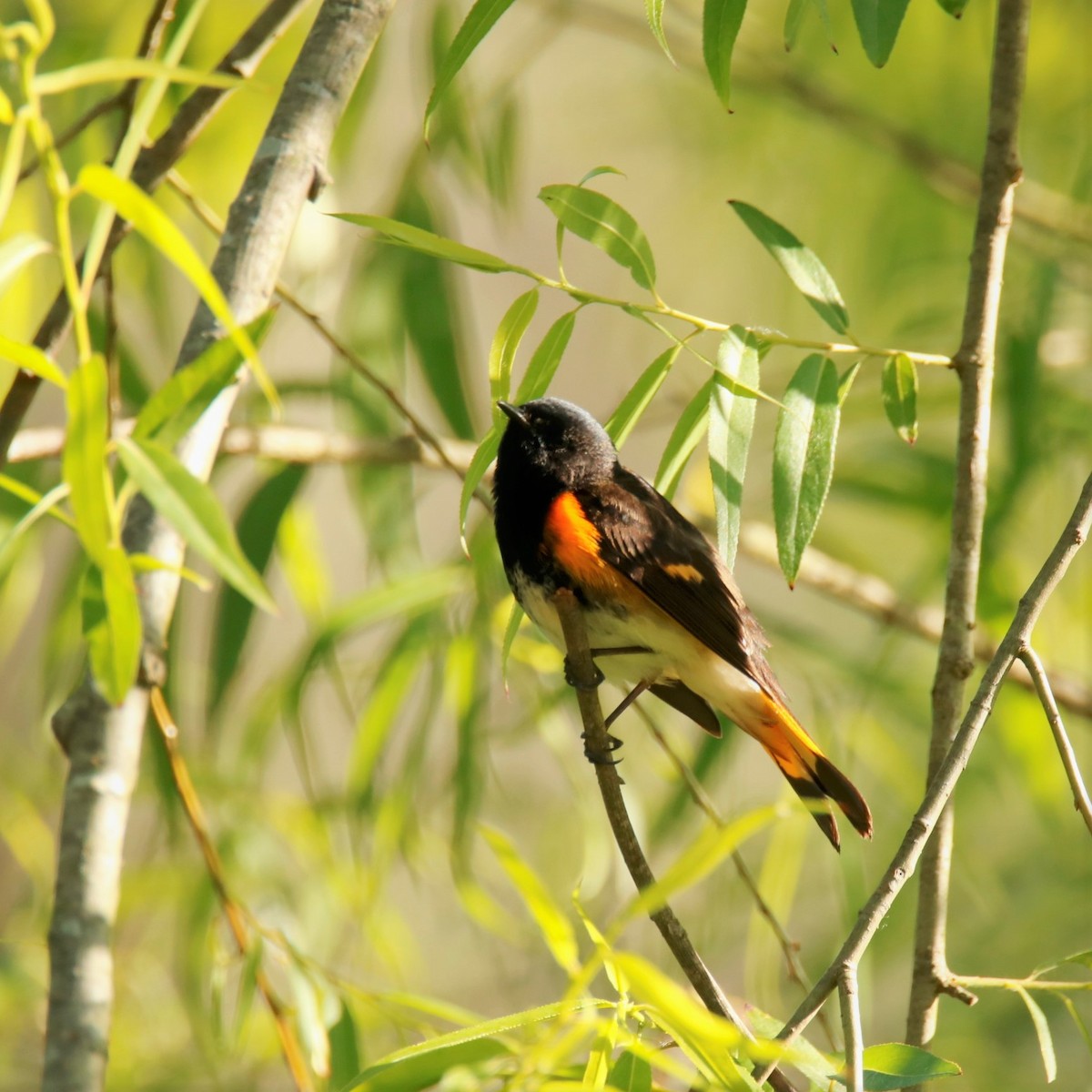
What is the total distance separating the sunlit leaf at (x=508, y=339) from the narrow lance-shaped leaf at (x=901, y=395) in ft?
1.22

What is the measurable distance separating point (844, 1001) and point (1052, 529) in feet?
7.43

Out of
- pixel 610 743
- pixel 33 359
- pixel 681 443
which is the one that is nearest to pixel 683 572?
pixel 610 743

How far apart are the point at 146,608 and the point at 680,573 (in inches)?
31.0

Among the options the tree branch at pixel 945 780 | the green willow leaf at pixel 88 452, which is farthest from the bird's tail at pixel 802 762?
the green willow leaf at pixel 88 452

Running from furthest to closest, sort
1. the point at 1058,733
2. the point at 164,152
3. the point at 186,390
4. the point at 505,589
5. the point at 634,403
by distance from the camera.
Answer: the point at 505,589, the point at 164,152, the point at 634,403, the point at 1058,733, the point at 186,390

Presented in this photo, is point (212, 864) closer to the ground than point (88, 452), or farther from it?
closer to the ground

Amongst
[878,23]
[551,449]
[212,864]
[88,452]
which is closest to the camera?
[88,452]

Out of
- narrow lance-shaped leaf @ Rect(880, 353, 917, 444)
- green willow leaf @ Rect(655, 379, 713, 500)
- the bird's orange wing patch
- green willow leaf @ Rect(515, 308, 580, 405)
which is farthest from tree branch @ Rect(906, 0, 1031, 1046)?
the bird's orange wing patch

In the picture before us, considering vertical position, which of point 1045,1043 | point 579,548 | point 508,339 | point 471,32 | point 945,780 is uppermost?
point 471,32

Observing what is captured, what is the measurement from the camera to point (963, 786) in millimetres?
3117

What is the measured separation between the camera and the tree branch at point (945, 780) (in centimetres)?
100

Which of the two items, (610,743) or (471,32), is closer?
(471,32)

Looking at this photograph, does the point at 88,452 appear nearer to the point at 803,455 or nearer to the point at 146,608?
the point at 146,608

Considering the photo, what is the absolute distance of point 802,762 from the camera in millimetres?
1956
